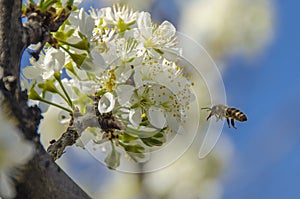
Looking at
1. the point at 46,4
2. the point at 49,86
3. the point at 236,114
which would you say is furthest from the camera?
the point at 236,114

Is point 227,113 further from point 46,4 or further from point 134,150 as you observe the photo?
point 46,4

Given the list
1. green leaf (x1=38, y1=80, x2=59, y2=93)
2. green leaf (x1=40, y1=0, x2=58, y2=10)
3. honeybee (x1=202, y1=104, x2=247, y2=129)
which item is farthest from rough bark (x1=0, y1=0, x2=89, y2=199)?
honeybee (x1=202, y1=104, x2=247, y2=129)

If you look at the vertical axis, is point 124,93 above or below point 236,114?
below

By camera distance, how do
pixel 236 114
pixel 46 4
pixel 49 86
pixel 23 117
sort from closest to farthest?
pixel 23 117, pixel 46 4, pixel 49 86, pixel 236 114

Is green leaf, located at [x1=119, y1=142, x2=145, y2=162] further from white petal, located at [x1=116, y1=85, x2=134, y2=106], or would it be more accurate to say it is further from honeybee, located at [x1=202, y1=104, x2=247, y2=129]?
honeybee, located at [x1=202, y1=104, x2=247, y2=129]

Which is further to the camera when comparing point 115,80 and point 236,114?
point 236,114

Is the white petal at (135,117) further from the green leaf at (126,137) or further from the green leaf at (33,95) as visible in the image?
the green leaf at (33,95)

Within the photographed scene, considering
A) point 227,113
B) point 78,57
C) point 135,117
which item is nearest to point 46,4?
point 78,57

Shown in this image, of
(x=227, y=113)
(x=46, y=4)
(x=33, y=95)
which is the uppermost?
(x=227, y=113)
